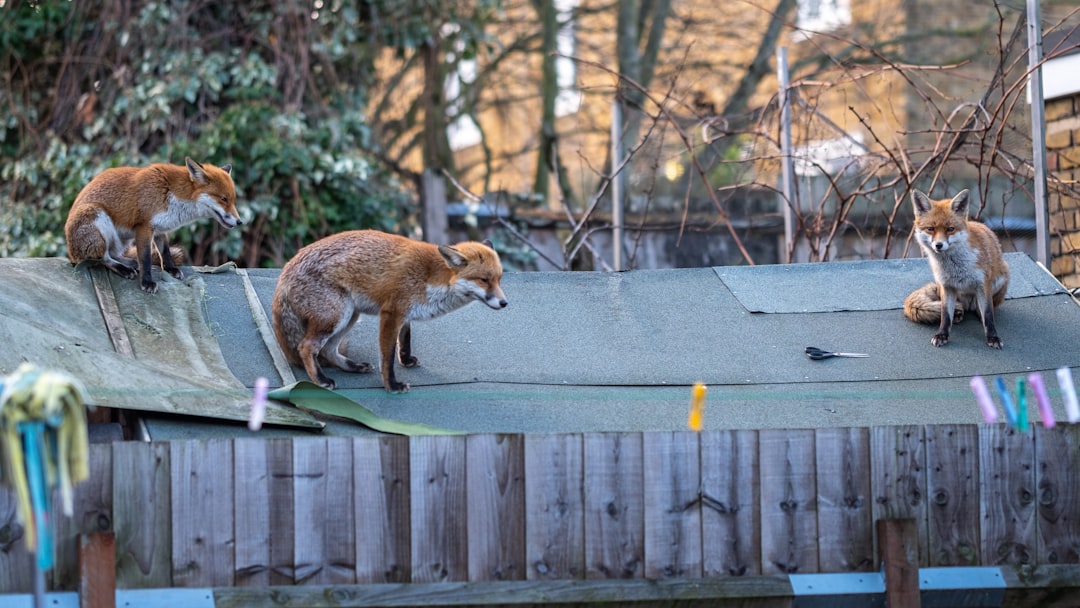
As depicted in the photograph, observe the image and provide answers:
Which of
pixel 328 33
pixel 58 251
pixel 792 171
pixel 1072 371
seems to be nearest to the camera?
pixel 1072 371

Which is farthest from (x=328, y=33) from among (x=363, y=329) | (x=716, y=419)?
(x=716, y=419)

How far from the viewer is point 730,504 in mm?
3631

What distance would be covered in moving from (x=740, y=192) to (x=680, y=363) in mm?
6414

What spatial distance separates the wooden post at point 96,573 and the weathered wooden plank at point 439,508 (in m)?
0.90

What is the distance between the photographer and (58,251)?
909 centimetres

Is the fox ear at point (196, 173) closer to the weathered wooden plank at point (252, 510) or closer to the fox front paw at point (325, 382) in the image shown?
the fox front paw at point (325, 382)

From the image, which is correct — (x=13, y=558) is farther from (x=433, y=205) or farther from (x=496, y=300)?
(x=433, y=205)

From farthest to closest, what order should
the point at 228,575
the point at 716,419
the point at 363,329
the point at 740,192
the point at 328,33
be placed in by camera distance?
the point at 740,192 → the point at 328,33 → the point at 363,329 → the point at 716,419 → the point at 228,575

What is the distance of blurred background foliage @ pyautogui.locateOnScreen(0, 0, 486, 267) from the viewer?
9.51 m

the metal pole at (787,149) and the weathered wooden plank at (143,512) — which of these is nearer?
the weathered wooden plank at (143,512)

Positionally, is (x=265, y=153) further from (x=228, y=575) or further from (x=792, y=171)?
(x=228, y=575)

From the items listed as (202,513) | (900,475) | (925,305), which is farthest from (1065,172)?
(202,513)

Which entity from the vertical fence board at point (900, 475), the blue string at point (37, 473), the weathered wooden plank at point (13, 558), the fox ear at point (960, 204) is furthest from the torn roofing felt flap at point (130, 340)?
the fox ear at point (960, 204)

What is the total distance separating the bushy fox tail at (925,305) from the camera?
20.0ft
